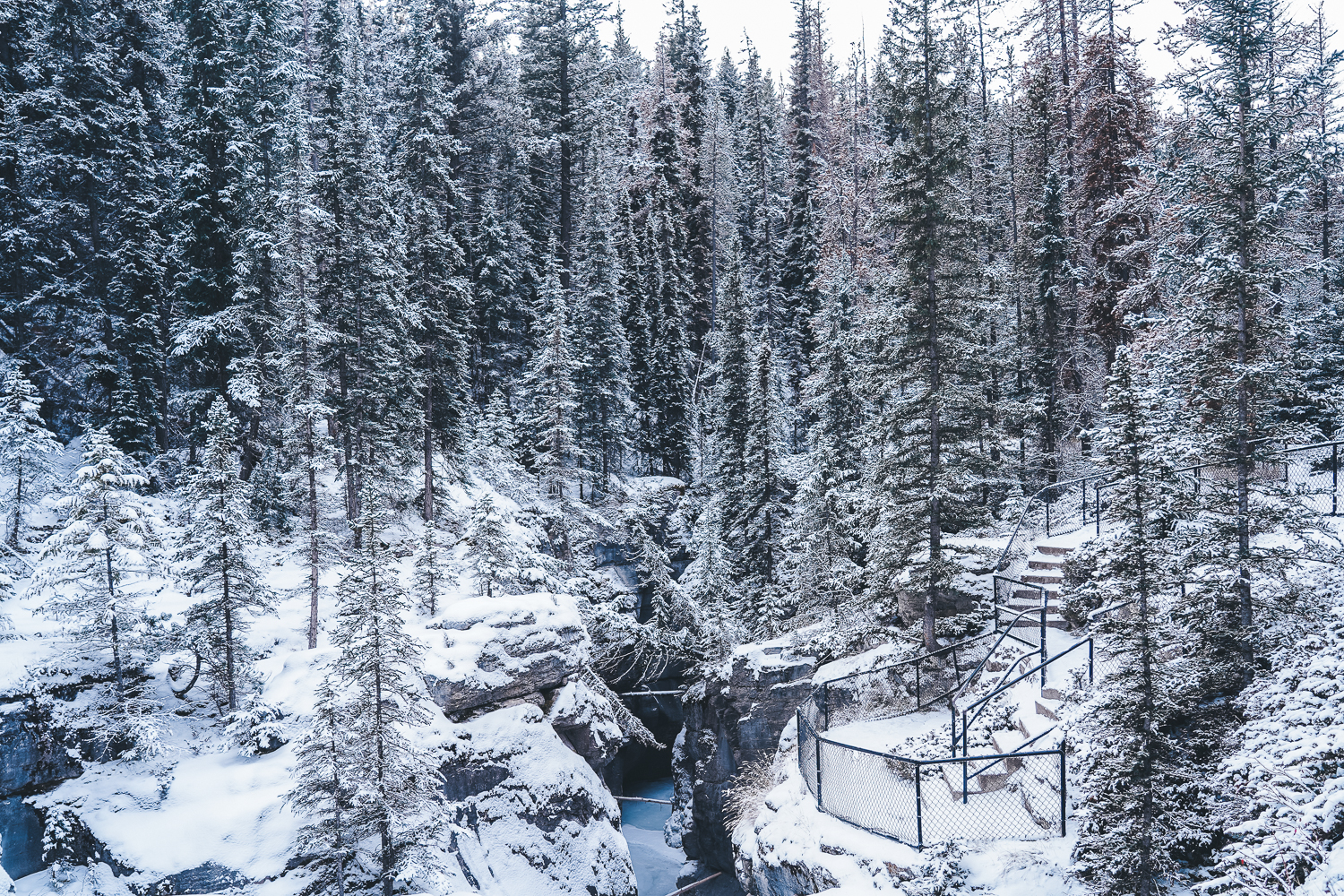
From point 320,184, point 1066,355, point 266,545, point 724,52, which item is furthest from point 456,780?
point 724,52

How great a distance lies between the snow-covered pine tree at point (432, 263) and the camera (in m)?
29.3

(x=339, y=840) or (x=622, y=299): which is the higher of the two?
(x=622, y=299)

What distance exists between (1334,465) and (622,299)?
104ft

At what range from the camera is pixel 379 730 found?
15.4 metres

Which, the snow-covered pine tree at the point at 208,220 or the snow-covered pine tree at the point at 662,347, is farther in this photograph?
the snow-covered pine tree at the point at 662,347

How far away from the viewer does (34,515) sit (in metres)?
24.5

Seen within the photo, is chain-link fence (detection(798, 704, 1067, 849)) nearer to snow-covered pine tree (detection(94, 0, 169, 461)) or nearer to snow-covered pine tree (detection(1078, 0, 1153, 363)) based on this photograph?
snow-covered pine tree (detection(1078, 0, 1153, 363))

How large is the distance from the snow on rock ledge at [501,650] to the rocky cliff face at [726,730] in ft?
18.0

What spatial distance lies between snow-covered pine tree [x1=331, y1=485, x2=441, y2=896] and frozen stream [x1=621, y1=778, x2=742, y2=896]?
1113cm

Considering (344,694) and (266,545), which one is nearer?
(344,694)

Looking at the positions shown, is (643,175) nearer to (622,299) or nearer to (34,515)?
(622,299)

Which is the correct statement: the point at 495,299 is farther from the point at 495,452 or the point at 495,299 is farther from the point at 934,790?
the point at 934,790

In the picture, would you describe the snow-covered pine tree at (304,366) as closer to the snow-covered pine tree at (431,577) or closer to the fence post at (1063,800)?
the snow-covered pine tree at (431,577)

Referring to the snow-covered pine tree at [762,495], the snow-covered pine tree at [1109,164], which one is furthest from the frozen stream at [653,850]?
the snow-covered pine tree at [1109,164]
